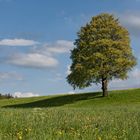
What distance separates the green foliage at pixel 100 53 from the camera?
7900 cm

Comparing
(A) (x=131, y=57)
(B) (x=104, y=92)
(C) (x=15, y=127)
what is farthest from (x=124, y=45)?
(C) (x=15, y=127)

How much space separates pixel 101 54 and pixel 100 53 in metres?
0.43

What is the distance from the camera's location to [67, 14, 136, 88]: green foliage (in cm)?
7900

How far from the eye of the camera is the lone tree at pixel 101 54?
259 ft

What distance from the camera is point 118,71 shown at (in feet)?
265

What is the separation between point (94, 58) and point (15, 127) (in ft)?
210

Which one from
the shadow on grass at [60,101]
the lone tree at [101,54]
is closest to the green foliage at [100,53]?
the lone tree at [101,54]

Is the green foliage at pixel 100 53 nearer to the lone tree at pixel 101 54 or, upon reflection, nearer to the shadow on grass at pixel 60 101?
the lone tree at pixel 101 54

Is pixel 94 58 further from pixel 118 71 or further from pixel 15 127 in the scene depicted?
pixel 15 127

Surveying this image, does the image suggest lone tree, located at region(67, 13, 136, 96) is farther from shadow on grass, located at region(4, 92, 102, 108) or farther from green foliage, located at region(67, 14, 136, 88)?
shadow on grass, located at region(4, 92, 102, 108)

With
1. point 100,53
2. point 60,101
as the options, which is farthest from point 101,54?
point 60,101

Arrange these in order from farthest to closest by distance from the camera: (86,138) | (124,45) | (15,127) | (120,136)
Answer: (124,45), (15,127), (120,136), (86,138)

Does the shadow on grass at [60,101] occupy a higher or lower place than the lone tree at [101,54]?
lower

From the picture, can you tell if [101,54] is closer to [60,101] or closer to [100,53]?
[100,53]
